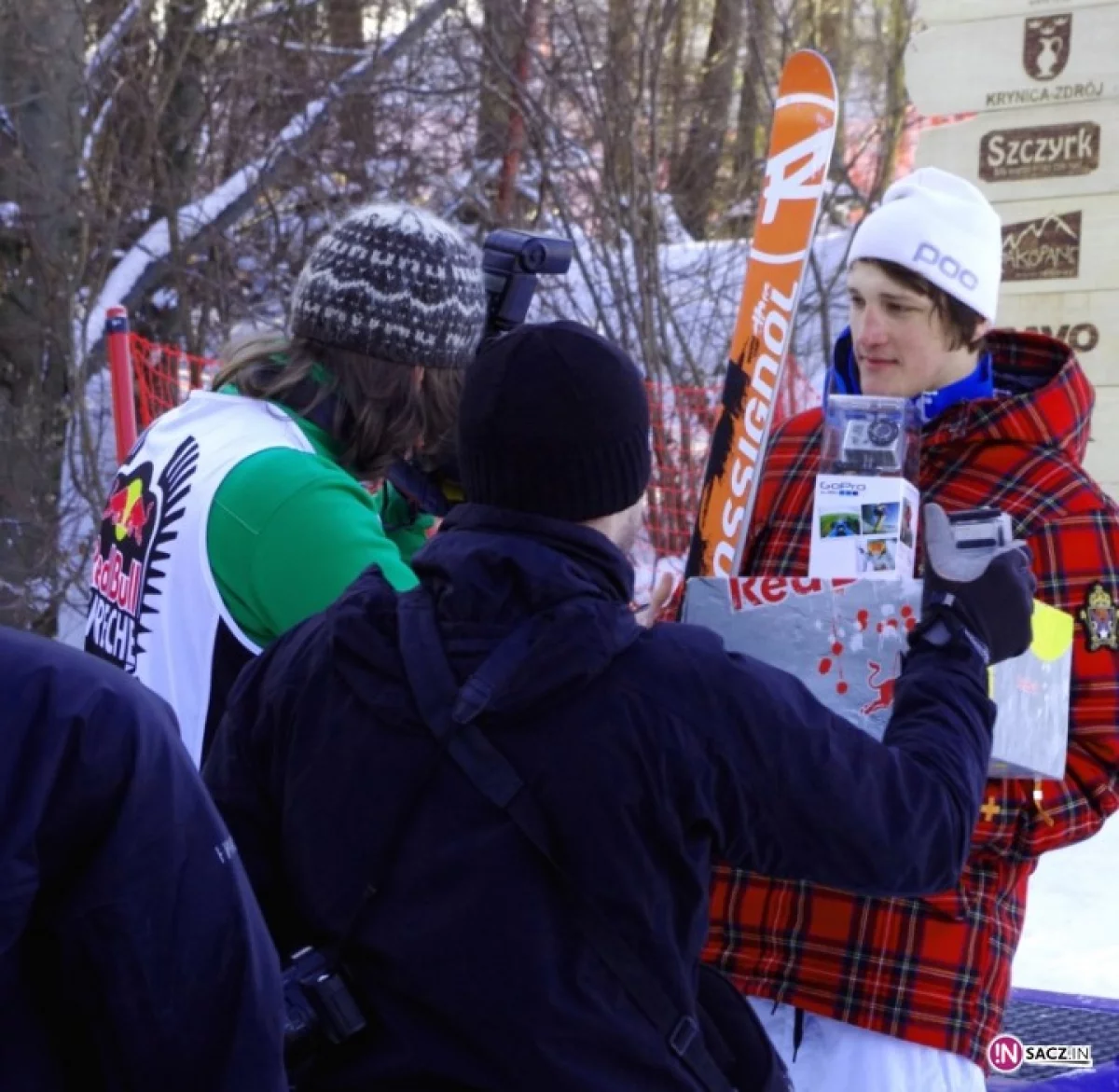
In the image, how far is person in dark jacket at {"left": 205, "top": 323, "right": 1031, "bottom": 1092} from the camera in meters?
1.54

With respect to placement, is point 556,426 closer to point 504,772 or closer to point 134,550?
point 504,772

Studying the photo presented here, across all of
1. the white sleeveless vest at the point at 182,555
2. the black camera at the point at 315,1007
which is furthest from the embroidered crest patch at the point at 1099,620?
the black camera at the point at 315,1007

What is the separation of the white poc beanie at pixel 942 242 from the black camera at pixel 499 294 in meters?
0.49

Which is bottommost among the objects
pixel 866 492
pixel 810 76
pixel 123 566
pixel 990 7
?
pixel 123 566

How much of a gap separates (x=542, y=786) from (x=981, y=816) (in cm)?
93

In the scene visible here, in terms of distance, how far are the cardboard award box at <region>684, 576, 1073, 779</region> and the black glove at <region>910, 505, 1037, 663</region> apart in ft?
0.55

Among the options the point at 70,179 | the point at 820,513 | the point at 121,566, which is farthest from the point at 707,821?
the point at 70,179

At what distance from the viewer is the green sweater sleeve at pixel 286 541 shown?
6.51 ft

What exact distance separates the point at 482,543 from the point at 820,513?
2.56ft

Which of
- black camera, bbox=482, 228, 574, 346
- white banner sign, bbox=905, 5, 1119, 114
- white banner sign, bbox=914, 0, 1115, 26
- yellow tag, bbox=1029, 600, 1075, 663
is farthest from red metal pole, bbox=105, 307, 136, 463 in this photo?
white banner sign, bbox=914, 0, 1115, 26

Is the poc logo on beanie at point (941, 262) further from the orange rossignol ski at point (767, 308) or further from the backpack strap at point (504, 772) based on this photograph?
the backpack strap at point (504, 772)

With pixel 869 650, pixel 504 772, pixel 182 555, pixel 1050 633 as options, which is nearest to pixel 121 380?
pixel 182 555

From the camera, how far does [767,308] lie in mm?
2672

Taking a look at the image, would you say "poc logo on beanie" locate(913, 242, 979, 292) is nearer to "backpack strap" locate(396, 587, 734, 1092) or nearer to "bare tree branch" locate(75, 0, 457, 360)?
"backpack strap" locate(396, 587, 734, 1092)
